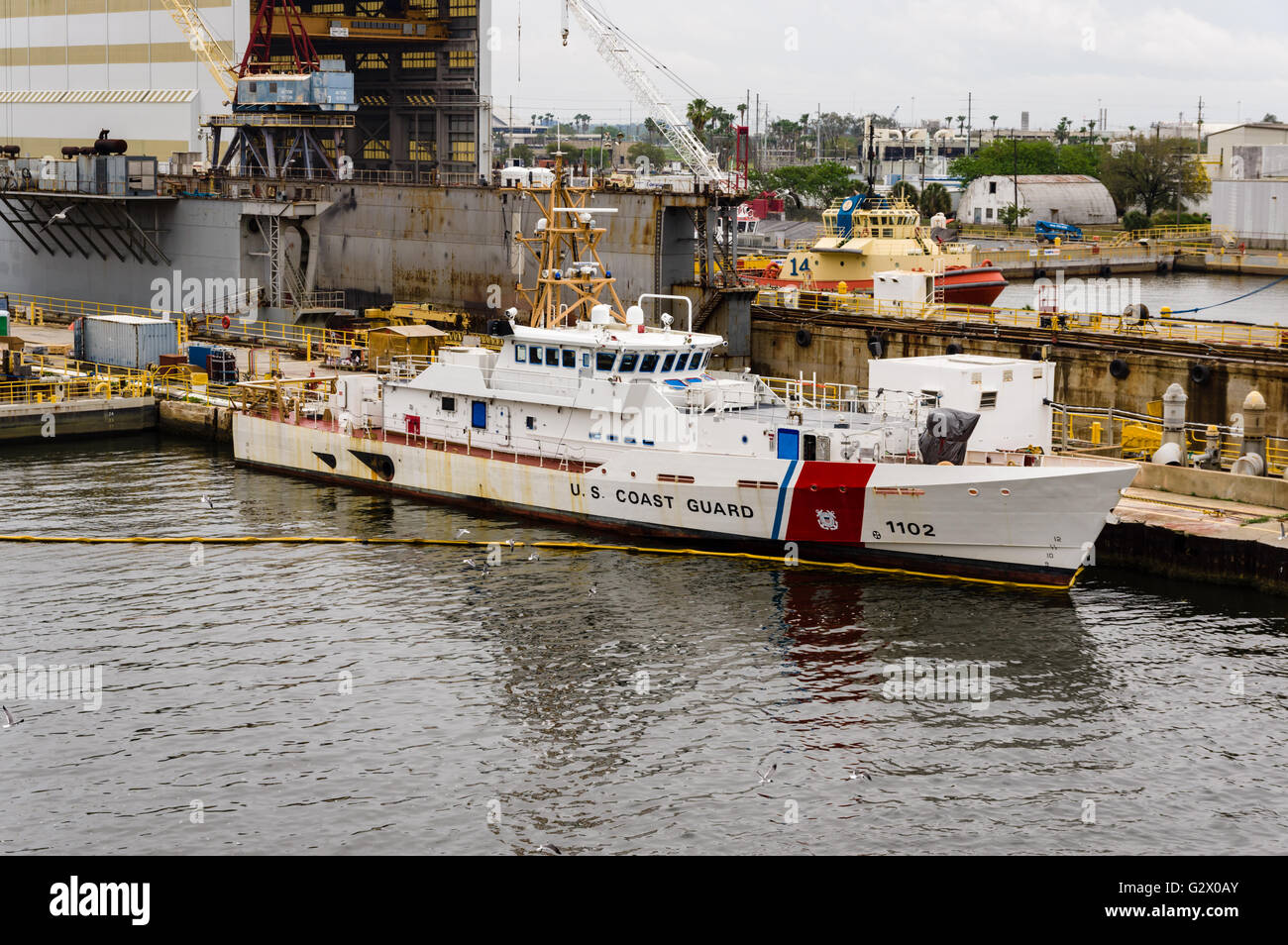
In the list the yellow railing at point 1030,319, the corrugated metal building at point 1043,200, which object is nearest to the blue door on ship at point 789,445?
the yellow railing at point 1030,319

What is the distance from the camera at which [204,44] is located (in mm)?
79375

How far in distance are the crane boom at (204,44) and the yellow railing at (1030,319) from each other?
104 feet

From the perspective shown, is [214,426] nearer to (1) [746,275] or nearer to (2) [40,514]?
(2) [40,514]

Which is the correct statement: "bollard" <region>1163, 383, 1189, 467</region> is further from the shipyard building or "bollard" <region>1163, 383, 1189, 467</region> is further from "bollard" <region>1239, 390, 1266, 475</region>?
the shipyard building

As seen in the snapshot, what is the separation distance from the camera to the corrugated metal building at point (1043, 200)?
491 ft

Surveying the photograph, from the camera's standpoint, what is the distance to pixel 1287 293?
108 meters

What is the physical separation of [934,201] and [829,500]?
116 m

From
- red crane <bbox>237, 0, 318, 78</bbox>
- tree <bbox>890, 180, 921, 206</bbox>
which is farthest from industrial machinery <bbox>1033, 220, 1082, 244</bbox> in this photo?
red crane <bbox>237, 0, 318, 78</bbox>

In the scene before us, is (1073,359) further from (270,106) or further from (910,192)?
(910,192)

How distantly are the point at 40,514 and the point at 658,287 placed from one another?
1031 inches

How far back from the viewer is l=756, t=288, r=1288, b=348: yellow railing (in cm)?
5109

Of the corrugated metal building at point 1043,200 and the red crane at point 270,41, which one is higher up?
the red crane at point 270,41

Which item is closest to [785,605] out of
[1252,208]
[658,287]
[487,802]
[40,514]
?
[487,802]

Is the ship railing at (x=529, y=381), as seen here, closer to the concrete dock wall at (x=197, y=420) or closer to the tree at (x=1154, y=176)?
the concrete dock wall at (x=197, y=420)
